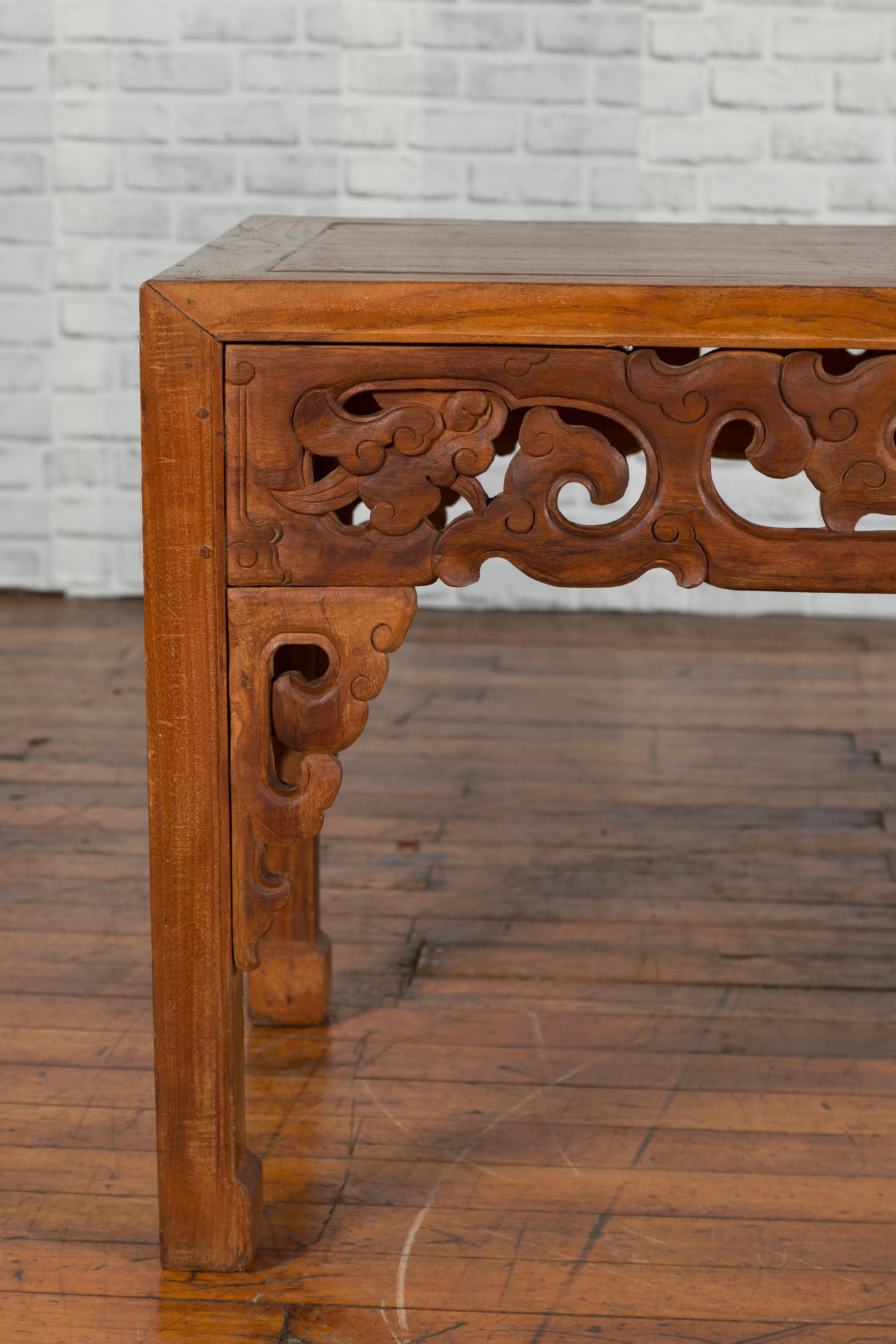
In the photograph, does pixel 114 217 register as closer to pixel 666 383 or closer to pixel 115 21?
pixel 115 21

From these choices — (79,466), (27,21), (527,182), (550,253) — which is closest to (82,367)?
(79,466)

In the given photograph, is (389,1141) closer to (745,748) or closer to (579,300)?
(579,300)

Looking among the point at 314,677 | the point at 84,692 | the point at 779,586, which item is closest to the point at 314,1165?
the point at 314,677

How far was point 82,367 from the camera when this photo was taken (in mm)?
3062

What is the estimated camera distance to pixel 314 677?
1.52 meters

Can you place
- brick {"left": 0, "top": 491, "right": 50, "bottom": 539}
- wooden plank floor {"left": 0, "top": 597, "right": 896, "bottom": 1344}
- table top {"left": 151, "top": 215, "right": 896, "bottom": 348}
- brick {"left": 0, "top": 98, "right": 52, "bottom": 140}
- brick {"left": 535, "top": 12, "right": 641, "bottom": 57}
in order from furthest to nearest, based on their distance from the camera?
brick {"left": 0, "top": 491, "right": 50, "bottom": 539}, brick {"left": 0, "top": 98, "right": 52, "bottom": 140}, brick {"left": 535, "top": 12, "right": 641, "bottom": 57}, wooden plank floor {"left": 0, "top": 597, "right": 896, "bottom": 1344}, table top {"left": 151, "top": 215, "right": 896, "bottom": 348}

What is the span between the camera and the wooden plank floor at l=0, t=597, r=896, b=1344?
3.71 feet

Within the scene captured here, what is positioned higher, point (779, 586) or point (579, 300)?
point (579, 300)

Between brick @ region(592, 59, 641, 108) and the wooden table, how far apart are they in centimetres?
200

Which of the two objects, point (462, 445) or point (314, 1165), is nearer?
point (462, 445)

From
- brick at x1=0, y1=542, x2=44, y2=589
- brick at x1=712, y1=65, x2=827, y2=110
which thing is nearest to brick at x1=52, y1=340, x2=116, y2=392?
brick at x1=0, y1=542, x2=44, y2=589

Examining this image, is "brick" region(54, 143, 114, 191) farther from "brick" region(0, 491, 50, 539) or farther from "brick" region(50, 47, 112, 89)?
"brick" region(0, 491, 50, 539)

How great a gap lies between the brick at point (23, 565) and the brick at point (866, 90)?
1830mm

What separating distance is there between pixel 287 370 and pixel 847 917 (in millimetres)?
1055
